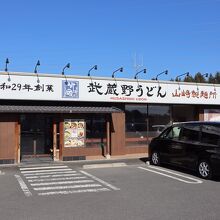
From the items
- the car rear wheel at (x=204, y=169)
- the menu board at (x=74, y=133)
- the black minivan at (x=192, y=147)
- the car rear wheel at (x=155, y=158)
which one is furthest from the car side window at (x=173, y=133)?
the menu board at (x=74, y=133)

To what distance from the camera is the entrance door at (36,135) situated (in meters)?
18.3

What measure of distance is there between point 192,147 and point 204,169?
3.07 ft

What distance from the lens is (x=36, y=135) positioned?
18.5 meters

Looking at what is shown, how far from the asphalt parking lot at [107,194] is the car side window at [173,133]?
116cm

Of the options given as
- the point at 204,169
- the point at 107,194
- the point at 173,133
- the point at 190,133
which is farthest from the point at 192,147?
the point at 107,194

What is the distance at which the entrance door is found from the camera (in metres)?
18.3

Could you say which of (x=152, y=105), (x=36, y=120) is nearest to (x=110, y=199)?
(x=36, y=120)

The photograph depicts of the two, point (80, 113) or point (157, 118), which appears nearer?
point (80, 113)

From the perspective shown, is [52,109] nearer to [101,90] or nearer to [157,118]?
[101,90]

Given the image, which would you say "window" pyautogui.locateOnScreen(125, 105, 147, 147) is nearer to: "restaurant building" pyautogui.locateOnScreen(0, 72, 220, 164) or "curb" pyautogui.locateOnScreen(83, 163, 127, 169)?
"restaurant building" pyautogui.locateOnScreen(0, 72, 220, 164)

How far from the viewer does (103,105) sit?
64.8ft

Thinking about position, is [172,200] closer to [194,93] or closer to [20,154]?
[20,154]

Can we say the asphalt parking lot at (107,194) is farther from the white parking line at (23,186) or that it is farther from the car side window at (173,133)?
the car side window at (173,133)

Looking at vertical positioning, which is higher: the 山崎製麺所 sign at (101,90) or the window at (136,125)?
the 山崎製麺所 sign at (101,90)
